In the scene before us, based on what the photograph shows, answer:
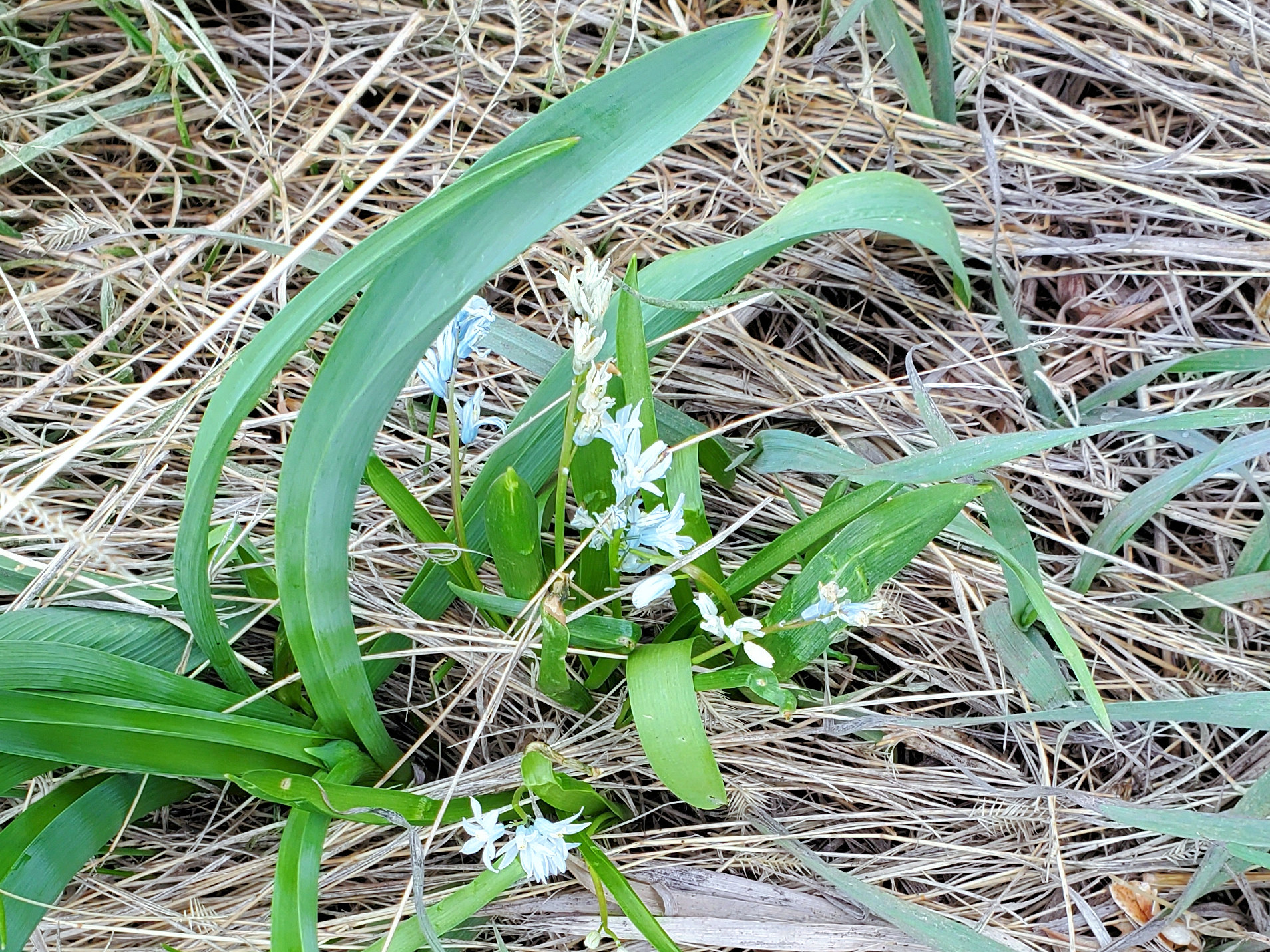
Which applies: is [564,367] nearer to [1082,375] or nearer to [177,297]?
[177,297]

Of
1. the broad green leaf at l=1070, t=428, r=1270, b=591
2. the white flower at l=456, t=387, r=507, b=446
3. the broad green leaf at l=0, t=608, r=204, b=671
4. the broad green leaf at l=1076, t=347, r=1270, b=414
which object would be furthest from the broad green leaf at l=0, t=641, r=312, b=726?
the broad green leaf at l=1076, t=347, r=1270, b=414

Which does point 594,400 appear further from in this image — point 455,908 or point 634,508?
point 455,908

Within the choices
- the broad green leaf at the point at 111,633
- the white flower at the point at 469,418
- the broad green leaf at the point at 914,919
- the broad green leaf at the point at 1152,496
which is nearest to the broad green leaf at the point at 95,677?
the broad green leaf at the point at 111,633

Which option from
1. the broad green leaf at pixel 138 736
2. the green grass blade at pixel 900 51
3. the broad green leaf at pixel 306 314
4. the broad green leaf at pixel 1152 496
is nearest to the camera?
the broad green leaf at pixel 306 314

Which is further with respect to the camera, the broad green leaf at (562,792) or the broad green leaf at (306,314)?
the broad green leaf at (562,792)

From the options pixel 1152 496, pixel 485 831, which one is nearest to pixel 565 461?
pixel 485 831

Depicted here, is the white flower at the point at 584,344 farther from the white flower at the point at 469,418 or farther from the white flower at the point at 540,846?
the white flower at the point at 540,846
